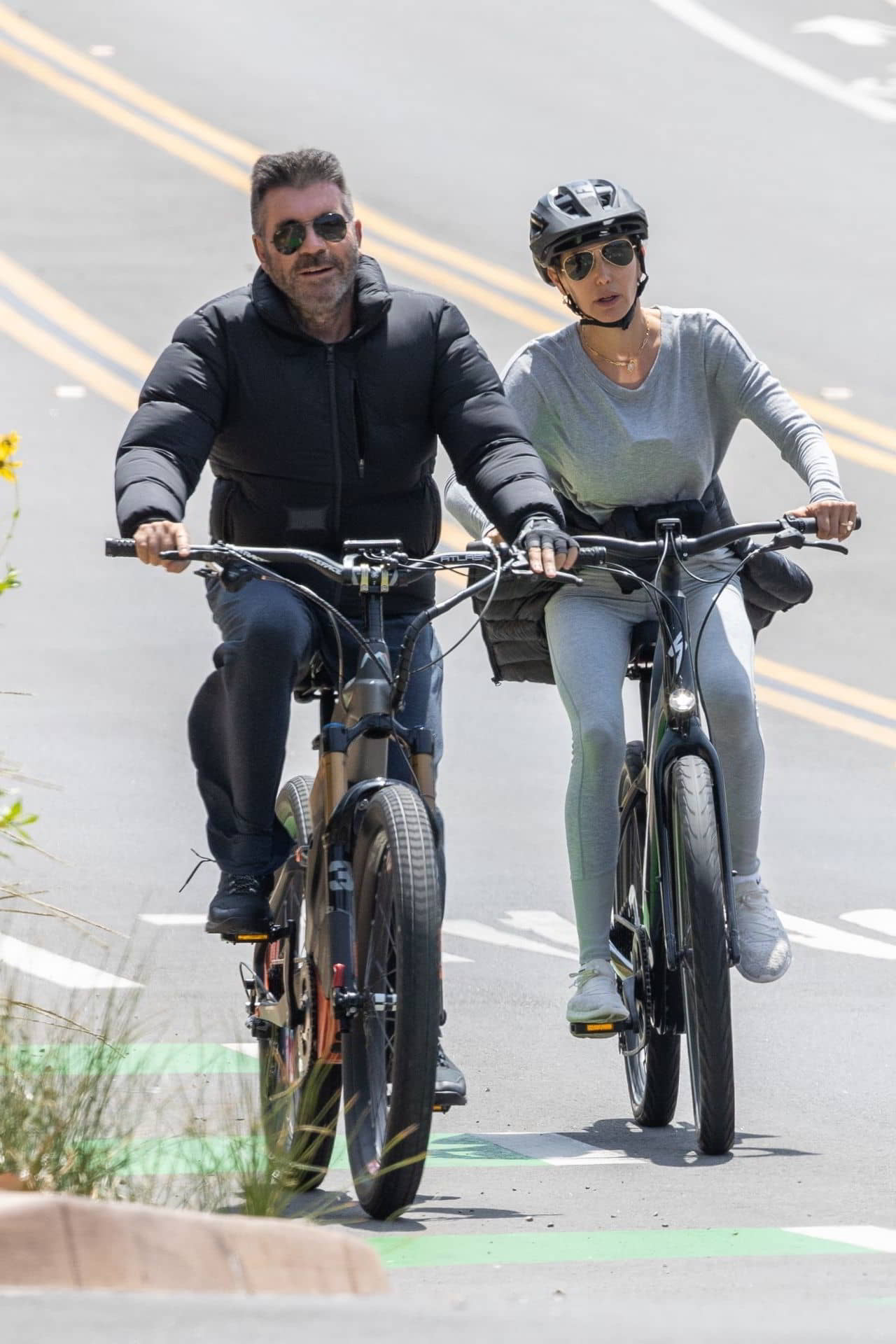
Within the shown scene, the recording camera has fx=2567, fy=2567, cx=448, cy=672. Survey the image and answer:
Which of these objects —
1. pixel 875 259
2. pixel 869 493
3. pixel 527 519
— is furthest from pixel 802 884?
pixel 875 259

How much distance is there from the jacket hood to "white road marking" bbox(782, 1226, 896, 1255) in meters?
2.10

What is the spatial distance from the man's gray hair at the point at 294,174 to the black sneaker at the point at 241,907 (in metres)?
1.41

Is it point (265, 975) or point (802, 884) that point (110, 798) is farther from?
point (265, 975)

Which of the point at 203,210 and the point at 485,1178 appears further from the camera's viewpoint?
the point at 203,210

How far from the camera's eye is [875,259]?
60.8 ft

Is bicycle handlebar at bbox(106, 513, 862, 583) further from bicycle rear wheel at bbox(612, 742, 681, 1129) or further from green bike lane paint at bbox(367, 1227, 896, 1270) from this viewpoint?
green bike lane paint at bbox(367, 1227, 896, 1270)

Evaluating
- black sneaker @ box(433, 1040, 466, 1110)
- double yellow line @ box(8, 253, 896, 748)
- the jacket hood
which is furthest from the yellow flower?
double yellow line @ box(8, 253, 896, 748)

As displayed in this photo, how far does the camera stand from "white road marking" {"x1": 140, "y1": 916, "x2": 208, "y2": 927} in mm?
8383

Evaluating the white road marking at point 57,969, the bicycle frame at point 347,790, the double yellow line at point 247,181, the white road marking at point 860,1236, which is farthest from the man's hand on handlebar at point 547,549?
the double yellow line at point 247,181

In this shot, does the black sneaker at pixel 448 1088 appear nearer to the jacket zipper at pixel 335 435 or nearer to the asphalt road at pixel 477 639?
the asphalt road at pixel 477 639

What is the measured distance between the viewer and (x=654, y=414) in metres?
6.14

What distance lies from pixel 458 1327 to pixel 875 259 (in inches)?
638

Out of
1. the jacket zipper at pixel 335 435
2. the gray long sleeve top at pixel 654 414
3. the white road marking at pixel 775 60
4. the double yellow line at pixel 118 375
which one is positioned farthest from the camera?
the white road marking at pixel 775 60

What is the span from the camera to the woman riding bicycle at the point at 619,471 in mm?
6008
